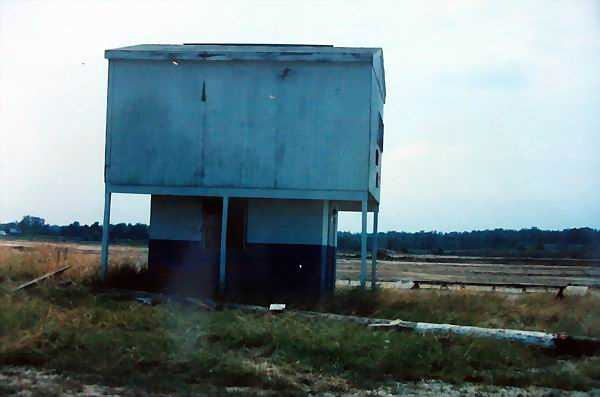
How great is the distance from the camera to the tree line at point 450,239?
9369cm

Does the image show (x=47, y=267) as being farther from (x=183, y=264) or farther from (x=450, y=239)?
(x=450, y=239)

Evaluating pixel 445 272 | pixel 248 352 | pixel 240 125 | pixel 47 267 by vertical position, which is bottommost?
pixel 248 352

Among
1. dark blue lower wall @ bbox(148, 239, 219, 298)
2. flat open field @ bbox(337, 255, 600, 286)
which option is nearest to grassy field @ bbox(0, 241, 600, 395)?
dark blue lower wall @ bbox(148, 239, 219, 298)

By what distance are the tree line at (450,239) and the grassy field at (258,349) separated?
59.8 meters

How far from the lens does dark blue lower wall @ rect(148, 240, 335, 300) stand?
22.4m

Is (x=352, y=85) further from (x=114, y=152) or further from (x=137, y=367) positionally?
(x=137, y=367)

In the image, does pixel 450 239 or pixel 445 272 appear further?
pixel 450 239

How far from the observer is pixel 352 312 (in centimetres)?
1777

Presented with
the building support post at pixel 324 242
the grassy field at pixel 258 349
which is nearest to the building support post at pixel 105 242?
the grassy field at pixel 258 349

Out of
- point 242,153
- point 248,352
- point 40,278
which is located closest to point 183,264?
point 242,153

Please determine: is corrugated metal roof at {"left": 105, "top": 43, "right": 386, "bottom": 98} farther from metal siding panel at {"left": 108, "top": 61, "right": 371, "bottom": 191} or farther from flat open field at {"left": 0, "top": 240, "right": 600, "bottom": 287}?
flat open field at {"left": 0, "top": 240, "right": 600, "bottom": 287}

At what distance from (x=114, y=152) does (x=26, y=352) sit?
10.8m

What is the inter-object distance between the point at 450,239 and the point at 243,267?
107 metres

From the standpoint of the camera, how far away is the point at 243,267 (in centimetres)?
2272
